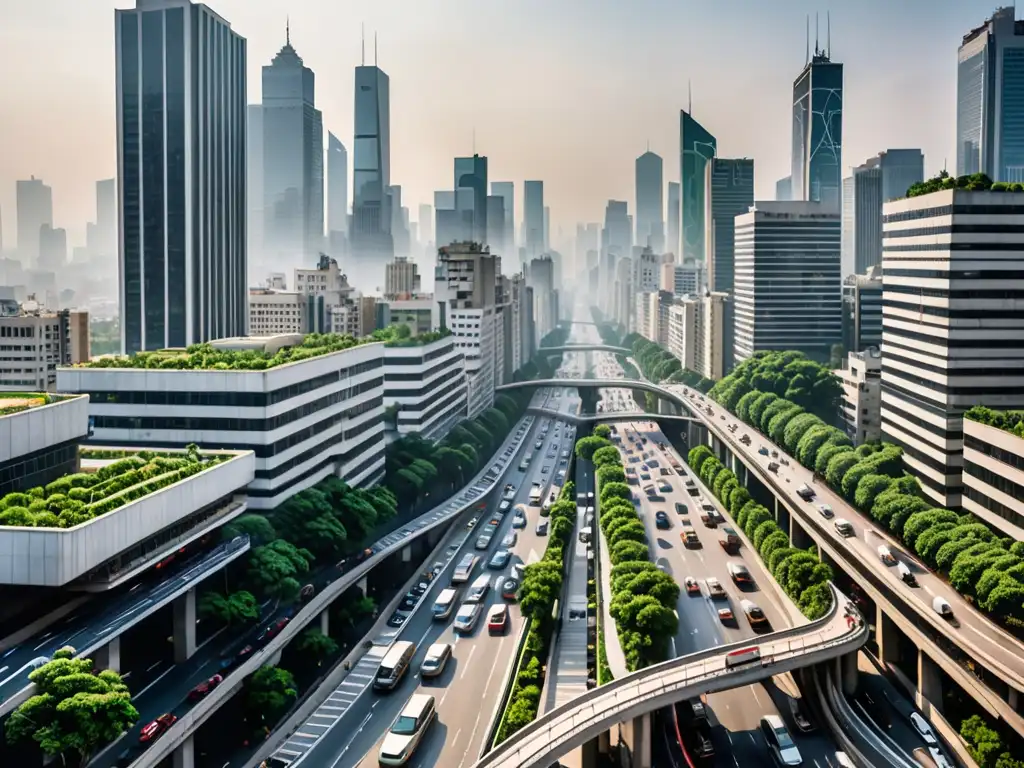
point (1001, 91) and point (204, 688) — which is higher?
point (1001, 91)

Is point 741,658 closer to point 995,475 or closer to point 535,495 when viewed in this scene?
point 995,475

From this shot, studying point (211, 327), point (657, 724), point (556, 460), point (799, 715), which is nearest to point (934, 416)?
point (799, 715)

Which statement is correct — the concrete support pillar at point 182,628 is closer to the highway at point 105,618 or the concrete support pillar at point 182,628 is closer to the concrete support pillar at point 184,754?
the highway at point 105,618

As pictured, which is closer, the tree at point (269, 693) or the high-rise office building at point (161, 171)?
the tree at point (269, 693)

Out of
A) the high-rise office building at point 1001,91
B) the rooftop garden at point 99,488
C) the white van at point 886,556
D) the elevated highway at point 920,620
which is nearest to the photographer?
the rooftop garden at point 99,488

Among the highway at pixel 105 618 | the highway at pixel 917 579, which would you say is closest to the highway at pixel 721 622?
the highway at pixel 917 579

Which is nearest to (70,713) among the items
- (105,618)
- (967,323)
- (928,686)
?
(105,618)

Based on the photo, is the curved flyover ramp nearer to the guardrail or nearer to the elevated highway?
the elevated highway
